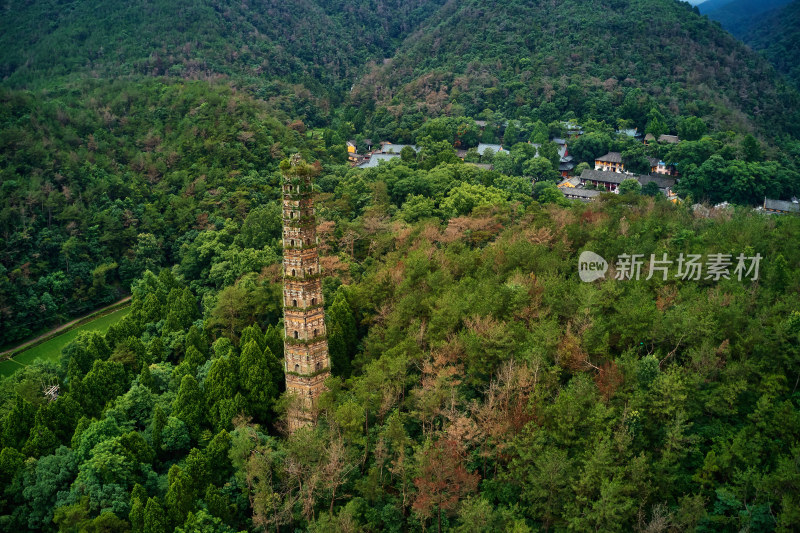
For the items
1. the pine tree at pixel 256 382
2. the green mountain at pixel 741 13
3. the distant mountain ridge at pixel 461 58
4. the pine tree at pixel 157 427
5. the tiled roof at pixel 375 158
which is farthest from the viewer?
the green mountain at pixel 741 13

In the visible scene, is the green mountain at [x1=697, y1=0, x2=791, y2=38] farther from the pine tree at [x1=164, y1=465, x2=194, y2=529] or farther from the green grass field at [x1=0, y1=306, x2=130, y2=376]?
the pine tree at [x1=164, y1=465, x2=194, y2=529]

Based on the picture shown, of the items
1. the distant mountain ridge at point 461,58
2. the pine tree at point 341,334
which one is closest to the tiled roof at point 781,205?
the distant mountain ridge at point 461,58

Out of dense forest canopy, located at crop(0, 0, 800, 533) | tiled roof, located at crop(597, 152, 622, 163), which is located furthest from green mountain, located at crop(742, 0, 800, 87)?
tiled roof, located at crop(597, 152, 622, 163)

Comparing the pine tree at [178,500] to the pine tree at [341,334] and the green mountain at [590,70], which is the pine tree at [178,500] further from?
the green mountain at [590,70]

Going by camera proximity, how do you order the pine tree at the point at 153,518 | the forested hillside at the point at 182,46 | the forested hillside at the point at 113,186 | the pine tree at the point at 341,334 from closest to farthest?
the pine tree at the point at 153,518
the pine tree at the point at 341,334
the forested hillside at the point at 113,186
the forested hillside at the point at 182,46

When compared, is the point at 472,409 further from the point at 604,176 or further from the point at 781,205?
the point at 604,176

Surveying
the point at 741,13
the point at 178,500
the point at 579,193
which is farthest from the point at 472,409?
the point at 741,13
